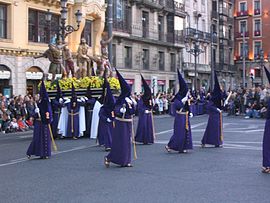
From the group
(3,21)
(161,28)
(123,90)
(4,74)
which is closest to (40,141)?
(123,90)

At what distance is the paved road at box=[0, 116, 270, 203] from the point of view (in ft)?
26.6

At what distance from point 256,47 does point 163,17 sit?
28.6m

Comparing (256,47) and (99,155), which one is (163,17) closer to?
(256,47)

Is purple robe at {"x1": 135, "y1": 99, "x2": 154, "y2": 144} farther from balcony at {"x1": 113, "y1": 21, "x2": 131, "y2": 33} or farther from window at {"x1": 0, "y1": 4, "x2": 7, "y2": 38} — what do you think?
balcony at {"x1": 113, "y1": 21, "x2": 131, "y2": 33}

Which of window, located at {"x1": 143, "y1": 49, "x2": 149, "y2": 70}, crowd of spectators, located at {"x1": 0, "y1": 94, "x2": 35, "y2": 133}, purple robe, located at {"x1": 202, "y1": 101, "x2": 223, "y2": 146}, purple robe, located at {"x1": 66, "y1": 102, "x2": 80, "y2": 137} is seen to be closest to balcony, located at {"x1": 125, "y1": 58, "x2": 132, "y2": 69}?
window, located at {"x1": 143, "y1": 49, "x2": 149, "y2": 70}

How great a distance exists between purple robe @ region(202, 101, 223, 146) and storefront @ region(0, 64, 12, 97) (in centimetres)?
1665

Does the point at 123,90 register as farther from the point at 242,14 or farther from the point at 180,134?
the point at 242,14

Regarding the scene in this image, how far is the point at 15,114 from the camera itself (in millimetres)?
22516

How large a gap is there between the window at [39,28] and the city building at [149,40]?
8715 mm

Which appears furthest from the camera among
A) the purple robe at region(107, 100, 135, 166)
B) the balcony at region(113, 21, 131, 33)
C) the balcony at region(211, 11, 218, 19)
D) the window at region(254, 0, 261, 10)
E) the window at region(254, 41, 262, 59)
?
the window at region(254, 0, 261, 10)

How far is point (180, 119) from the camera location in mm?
13852

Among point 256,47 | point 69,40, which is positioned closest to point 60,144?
point 69,40

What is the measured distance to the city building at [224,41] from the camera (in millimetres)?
62750

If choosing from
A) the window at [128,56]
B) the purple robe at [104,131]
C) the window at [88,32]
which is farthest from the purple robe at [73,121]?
the window at [128,56]
